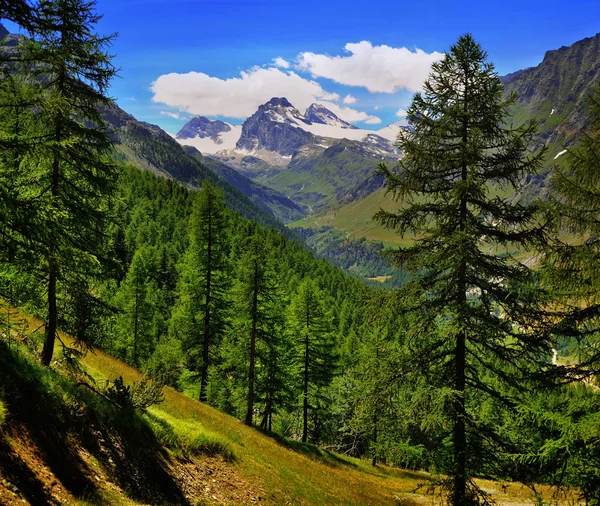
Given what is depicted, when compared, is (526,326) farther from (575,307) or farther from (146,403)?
(146,403)

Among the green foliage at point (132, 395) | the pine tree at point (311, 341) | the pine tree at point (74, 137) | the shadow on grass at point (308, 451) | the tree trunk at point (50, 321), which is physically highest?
the pine tree at point (74, 137)

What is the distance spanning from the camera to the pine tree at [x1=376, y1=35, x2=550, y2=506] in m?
10.8

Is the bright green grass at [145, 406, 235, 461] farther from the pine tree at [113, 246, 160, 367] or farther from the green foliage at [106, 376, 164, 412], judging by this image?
the pine tree at [113, 246, 160, 367]

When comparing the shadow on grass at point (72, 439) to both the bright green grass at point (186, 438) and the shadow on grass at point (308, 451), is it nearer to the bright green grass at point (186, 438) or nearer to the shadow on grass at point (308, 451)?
the bright green grass at point (186, 438)

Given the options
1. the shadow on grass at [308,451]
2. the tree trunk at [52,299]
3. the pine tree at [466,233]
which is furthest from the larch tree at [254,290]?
→ the pine tree at [466,233]

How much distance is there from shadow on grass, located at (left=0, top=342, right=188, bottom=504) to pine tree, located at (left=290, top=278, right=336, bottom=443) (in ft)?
66.0

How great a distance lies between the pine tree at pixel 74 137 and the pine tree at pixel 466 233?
940 cm

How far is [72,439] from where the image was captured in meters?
9.48

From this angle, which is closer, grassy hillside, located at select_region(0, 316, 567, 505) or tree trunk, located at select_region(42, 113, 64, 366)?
grassy hillside, located at select_region(0, 316, 567, 505)

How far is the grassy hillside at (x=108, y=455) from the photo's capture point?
7.66 meters

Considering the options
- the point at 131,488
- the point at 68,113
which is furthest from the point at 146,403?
the point at 68,113

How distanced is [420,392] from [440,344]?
1657mm

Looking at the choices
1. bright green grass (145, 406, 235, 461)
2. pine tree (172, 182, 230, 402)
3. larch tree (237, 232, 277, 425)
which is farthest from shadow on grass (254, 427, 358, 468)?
bright green grass (145, 406, 235, 461)

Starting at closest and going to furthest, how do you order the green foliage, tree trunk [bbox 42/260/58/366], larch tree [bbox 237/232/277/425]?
1. tree trunk [bbox 42/260/58/366]
2. the green foliage
3. larch tree [bbox 237/232/277/425]
